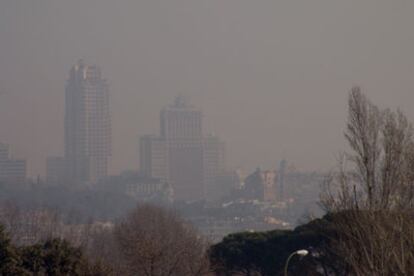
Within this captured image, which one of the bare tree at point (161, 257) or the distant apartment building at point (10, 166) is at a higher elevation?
the distant apartment building at point (10, 166)

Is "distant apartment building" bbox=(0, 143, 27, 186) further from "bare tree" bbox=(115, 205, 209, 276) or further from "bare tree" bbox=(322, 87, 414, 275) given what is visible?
"bare tree" bbox=(322, 87, 414, 275)

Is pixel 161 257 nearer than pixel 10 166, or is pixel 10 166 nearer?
pixel 161 257

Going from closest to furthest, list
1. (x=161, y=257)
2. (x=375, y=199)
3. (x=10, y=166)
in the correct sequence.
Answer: (x=375, y=199) → (x=161, y=257) → (x=10, y=166)

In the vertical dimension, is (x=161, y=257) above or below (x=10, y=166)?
below

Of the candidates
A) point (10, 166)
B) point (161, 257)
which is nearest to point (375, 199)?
point (161, 257)

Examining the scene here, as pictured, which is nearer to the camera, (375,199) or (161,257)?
(375,199)

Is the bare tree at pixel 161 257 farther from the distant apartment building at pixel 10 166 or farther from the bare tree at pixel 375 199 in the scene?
the distant apartment building at pixel 10 166

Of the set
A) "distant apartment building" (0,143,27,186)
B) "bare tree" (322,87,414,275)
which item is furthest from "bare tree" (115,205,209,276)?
"distant apartment building" (0,143,27,186)

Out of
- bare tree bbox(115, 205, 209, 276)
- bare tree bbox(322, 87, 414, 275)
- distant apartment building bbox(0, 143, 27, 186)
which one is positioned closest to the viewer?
bare tree bbox(322, 87, 414, 275)

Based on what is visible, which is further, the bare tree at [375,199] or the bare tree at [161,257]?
the bare tree at [161,257]

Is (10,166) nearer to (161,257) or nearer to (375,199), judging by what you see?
(161,257)

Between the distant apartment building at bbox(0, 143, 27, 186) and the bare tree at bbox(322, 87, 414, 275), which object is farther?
the distant apartment building at bbox(0, 143, 27, 186)

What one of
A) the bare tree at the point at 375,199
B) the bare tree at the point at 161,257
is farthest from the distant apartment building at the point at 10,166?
the bare tree at the point at 375,199

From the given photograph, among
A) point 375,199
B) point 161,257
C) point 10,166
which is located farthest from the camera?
point 10,166
